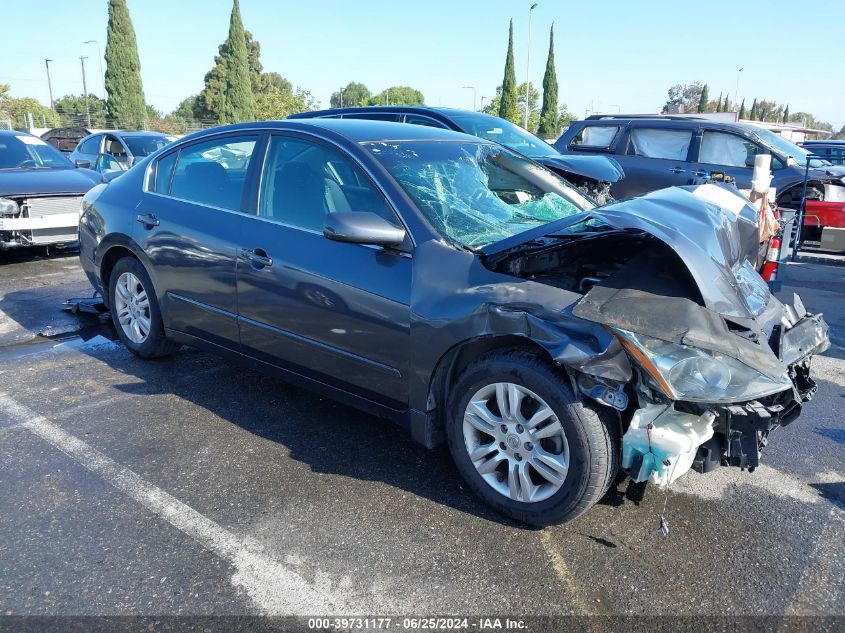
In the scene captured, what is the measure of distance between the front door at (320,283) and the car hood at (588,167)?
11.7 feet

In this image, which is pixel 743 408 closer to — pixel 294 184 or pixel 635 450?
pixel 635 450

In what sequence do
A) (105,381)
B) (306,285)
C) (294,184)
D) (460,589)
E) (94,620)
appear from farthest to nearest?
(105,381) < (294,184) < (306,285) < (460,589) < (94,620)

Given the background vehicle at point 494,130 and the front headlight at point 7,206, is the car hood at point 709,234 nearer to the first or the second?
the background vehicle at point 494,130

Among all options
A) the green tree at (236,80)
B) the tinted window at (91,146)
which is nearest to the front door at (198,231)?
A: the tinted window at (91,146)

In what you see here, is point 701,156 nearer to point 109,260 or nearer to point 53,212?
point 109,260

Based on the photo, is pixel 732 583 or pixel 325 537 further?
pixel 325 537

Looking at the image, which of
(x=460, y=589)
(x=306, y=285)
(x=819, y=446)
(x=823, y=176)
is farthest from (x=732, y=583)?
(x=823, y=176)

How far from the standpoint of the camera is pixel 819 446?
3.72 meters

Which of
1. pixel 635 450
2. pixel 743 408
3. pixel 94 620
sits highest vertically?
pixel 743 408

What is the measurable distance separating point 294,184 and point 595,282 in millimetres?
1780

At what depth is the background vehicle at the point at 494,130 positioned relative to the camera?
693cm

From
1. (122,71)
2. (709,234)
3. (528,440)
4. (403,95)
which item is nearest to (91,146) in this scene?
(528,440)

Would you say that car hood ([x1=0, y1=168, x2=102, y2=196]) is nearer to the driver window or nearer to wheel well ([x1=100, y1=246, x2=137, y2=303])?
wheel well ([x1=100, y1=246, x2=137, y2=303])

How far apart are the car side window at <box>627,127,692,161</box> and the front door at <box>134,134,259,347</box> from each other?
7.52 metres
